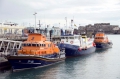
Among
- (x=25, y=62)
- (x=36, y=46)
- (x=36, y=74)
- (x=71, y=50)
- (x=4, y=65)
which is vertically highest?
(x=36, y=46)

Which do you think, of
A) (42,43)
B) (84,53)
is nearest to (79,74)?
(42,43)

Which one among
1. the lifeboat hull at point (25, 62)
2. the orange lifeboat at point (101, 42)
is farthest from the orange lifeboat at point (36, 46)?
the orange lifeboat at point (101, 42)

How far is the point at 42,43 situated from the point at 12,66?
608 cm

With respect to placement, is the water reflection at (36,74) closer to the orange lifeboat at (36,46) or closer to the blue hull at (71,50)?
the orange lifeboat at (36,46)

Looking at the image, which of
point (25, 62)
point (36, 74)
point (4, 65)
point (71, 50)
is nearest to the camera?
point (36, 74)

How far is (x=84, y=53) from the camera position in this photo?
57.6 m

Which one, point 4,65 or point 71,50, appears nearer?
point 4,65

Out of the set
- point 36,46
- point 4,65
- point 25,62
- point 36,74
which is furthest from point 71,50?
point 36,74

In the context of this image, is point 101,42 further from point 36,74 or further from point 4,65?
point 36,74

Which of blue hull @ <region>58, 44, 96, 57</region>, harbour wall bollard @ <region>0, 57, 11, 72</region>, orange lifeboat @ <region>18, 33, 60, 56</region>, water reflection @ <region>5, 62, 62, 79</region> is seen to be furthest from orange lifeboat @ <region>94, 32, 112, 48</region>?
harbour wall bollard @ <region>0, 57, 11, 72</region>

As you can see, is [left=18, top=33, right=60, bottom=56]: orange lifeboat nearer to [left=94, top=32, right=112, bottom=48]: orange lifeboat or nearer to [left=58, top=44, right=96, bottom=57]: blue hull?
[left=58, top=44, right=96, bottom=57]: blue hull

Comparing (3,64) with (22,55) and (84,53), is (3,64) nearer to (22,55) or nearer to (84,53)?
(22,55)

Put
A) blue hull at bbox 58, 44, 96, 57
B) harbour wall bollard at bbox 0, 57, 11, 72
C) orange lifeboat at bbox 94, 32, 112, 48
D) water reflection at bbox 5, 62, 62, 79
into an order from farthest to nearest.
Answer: orange lifeboat at bbox 94, 32, 112, 48 → blue hull at bbox 58, 44, 96, 57 → harbour wall bollard at bbox 0, 57, 11, 72 → water reflection at bbox 5, 62, 62, 79

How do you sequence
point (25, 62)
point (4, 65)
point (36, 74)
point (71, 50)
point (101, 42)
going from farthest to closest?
point (101, 42), point (71, 50), point (4, 65), point (25, 62), point (36, 74)
